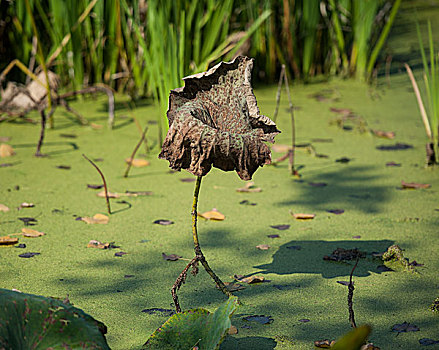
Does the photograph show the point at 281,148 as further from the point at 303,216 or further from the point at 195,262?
the point at 195,262

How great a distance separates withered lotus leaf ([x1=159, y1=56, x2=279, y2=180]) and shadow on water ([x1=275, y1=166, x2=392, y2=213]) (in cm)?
89

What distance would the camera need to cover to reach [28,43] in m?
3.43

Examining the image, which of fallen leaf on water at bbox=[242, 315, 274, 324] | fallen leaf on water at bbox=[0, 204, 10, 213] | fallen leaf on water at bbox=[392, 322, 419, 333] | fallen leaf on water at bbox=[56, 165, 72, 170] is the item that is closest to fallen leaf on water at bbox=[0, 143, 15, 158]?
fallen leaf on water at bbox=[56, 165, 72, 170]

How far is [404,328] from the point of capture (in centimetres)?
126

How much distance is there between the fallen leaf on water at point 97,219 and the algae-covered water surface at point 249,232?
0.07 feet

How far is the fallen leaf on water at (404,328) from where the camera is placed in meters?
1.25

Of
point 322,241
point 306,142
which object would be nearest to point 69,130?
point 306,142

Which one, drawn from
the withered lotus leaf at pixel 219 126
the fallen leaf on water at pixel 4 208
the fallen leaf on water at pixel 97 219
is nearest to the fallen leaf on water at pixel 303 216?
the fallen leaf on water at pixel 97 219

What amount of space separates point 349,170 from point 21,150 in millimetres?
1583

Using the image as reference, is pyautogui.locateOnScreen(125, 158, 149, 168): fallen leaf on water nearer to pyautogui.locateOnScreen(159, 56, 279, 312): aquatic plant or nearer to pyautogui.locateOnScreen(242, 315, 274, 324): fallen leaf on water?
pyautogui.locateOnScreen(159, 56, 279, 312): aquatic plant

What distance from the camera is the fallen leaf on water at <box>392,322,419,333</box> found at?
1.25 meters

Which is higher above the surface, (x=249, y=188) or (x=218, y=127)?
(x=218, y=127)

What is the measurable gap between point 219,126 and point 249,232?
662mm

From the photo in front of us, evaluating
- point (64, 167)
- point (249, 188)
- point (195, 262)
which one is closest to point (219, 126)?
point (195, 262)
